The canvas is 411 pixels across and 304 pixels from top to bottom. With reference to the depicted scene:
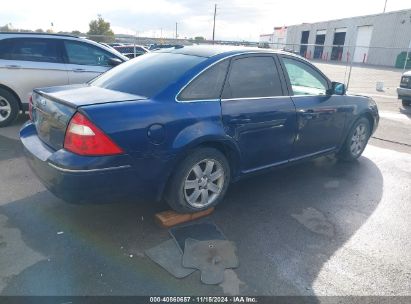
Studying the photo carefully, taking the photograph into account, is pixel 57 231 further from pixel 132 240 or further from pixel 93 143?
pixel 93 143

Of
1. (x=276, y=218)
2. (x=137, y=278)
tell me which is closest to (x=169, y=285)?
(x=137, y=278)

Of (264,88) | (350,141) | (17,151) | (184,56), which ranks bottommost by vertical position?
(17,151)

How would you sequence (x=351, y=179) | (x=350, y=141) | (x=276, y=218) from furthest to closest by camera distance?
(x=350, y=141)
(x=351, y=179)
(x=276, y=218)

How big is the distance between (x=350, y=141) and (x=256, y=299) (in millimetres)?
3460

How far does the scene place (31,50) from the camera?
6.55m

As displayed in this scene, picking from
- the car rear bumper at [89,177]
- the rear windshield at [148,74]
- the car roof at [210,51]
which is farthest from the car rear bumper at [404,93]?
the car rear bumper at [89,177]

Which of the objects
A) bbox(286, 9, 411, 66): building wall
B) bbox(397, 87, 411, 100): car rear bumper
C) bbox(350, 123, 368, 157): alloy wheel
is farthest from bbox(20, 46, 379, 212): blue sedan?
bbox(286, 9, 411, 66): building wall

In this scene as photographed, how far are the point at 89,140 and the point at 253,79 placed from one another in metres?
1.88

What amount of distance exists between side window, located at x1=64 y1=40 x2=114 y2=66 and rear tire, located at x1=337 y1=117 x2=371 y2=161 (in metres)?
4.92

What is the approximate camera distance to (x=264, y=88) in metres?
3.79

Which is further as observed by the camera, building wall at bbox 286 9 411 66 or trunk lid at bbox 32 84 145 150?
building wall at bbox 286 9 411 66

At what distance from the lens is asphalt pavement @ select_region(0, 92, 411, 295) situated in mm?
2568

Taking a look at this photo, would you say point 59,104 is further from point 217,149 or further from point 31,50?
point 31,50

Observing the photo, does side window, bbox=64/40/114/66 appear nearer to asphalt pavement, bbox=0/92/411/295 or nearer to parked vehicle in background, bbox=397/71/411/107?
asphalt pavement, bbox=0/92/411/295
